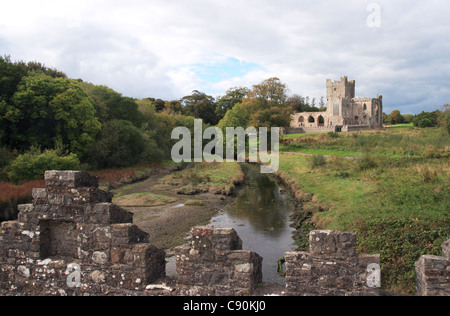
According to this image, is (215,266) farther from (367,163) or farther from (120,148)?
(120,148)

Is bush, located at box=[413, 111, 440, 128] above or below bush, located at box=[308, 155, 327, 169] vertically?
above

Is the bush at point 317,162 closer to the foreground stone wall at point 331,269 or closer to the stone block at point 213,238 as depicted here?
the foreground stone wall at point 331,269

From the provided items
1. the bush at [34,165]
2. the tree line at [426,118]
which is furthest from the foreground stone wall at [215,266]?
the tree line at [426,118]

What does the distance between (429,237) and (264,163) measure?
3251 cm

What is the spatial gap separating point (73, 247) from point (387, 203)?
41.9 ft

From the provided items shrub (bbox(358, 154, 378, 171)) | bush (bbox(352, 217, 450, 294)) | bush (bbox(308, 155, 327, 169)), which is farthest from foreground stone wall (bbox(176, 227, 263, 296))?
bush (bbox(308, 155, 327, 169))

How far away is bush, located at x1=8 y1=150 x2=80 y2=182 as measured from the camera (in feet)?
69.5

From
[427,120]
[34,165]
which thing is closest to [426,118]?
[427,120]

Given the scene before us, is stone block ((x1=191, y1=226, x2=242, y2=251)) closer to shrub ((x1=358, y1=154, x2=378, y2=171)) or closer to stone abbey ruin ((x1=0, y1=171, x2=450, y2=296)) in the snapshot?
stone abbey ruin ((x1=0, y1=171, x2=450, y2=296))

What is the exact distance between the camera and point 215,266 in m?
4.64

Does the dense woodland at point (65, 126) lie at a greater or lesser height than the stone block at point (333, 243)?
greater

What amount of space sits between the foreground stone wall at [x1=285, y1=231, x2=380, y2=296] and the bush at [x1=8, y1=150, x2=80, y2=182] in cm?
2153

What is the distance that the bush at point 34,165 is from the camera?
69.5 ft

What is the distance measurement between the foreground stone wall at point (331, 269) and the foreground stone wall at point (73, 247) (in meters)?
2.26
